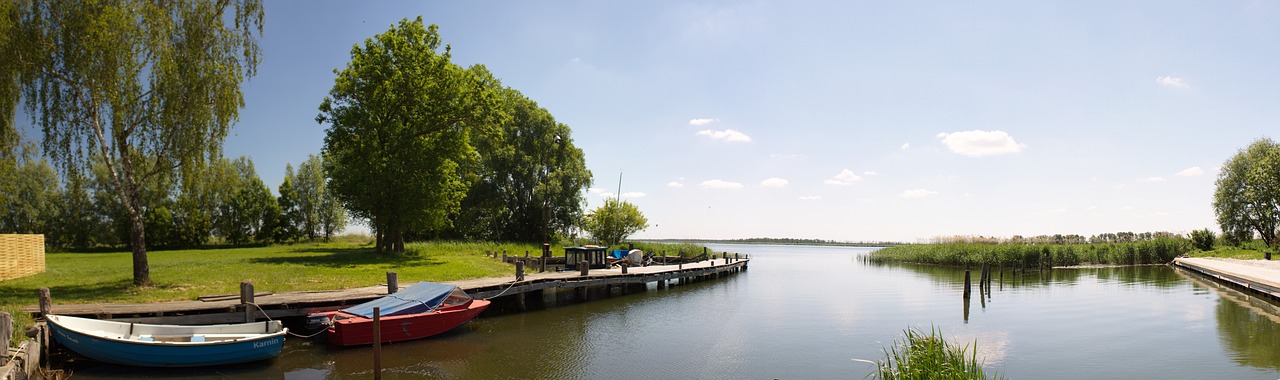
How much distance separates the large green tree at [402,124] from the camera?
33438mm

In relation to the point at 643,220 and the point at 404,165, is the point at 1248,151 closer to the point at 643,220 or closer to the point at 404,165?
the point at 643,220

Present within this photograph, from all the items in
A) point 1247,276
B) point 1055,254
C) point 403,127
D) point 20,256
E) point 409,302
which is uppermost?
point 403,127

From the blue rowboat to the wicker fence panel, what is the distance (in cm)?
1267

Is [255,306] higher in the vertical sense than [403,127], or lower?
lower

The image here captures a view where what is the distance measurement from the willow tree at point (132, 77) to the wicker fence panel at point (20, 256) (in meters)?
6.24

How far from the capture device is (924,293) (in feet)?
105

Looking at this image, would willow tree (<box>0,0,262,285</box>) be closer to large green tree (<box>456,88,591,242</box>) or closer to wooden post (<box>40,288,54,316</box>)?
wooden post (<box>40,288,54,316</box>)

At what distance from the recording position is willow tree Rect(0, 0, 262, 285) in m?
17.6

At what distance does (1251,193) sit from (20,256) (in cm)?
7630

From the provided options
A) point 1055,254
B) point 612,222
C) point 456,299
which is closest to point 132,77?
point 456,299

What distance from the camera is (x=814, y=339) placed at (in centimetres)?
1909

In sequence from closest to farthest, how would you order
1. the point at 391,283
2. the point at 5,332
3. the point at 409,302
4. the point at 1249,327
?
the point at 5,332
the point at 409,302
the point at 391,283
the point at 1249,327

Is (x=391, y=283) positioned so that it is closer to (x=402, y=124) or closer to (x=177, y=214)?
(x=402, y=124)

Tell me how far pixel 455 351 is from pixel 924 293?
2461 centimetres
